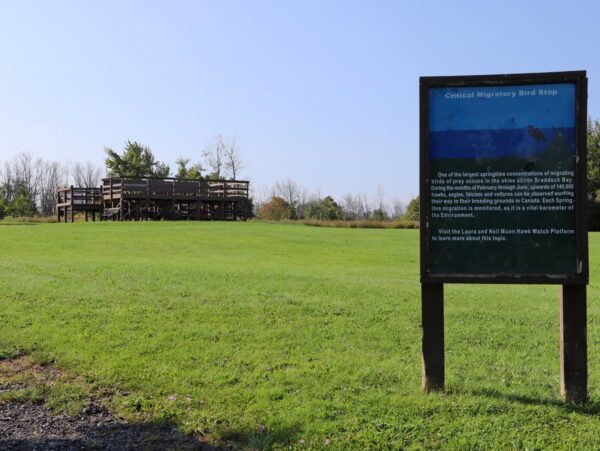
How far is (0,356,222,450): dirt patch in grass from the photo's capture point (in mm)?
3746

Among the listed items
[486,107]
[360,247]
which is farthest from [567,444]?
[360,247]

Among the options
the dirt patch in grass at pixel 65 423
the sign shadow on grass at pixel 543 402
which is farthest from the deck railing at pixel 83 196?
the sign shadow on grass at pixel 543 402

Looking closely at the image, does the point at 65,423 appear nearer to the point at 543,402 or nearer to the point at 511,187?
the point at 543,402

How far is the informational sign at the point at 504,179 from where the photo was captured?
4312 millimetres

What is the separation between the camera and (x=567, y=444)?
3.67 meters

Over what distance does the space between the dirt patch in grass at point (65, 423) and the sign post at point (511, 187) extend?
236cm

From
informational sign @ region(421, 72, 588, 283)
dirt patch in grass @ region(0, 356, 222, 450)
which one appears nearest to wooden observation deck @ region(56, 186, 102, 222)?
dirt patch in grass @ region(0, 356, 222, 450)

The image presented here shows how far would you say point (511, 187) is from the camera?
4387 mm

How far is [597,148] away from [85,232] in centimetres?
5662

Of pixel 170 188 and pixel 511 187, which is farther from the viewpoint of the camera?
pixel 170 188

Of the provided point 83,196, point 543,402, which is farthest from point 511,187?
point 83,196

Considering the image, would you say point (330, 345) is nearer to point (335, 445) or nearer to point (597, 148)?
point (335, 445)

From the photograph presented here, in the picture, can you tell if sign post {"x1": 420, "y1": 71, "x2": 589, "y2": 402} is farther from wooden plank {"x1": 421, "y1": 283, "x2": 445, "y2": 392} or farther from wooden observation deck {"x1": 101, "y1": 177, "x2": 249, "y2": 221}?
wooden observation deck {"x1": 101, "y1": 177, "x2": 249, "y2": 221}

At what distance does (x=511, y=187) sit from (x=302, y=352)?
2.78 metres
